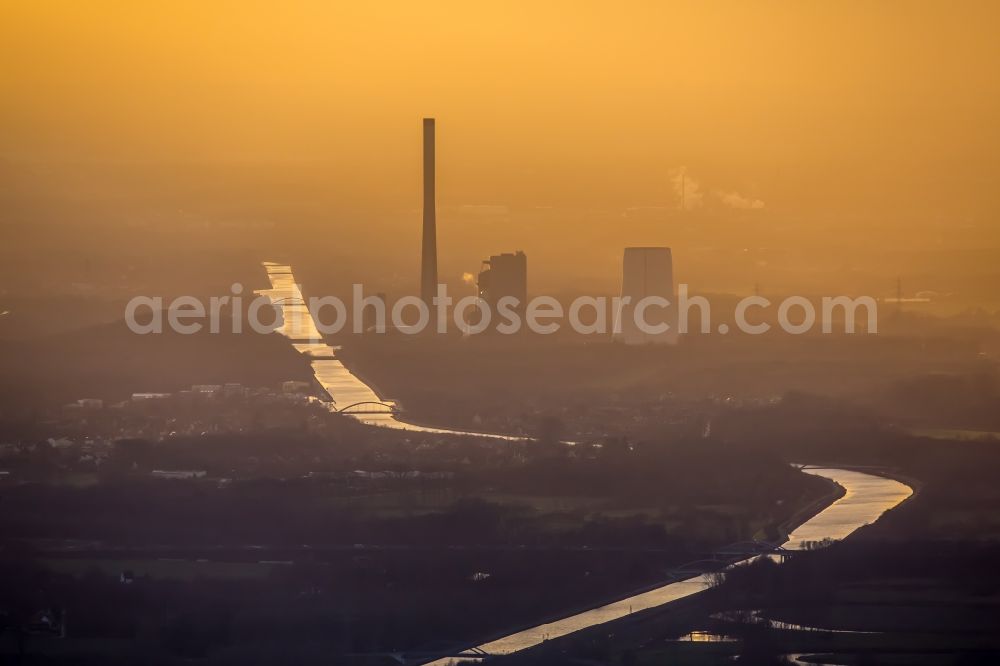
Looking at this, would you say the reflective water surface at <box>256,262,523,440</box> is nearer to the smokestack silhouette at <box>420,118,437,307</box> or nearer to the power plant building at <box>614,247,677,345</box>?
the smokestack silhouette at <box>420,118,437,307</box>

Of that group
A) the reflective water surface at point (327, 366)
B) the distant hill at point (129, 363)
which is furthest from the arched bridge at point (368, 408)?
the distant hill at point (129, 363)

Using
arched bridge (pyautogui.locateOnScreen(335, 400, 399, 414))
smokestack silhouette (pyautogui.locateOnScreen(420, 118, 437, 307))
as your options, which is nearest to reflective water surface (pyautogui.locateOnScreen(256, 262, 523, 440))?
arched bridge (pyautogui.locateOnScreen(335, 400, 399, 414))

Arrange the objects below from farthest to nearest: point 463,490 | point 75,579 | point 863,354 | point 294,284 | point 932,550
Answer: point 294,284, point 863,354, point 463,490, point 932,550, point 75,579

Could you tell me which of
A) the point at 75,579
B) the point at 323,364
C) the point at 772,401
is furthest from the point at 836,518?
the point at 323,364

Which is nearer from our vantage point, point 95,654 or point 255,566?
point 95,654

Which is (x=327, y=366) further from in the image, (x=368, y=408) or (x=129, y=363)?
(x=368, y=408)

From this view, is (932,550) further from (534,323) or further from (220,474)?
(534,323)
